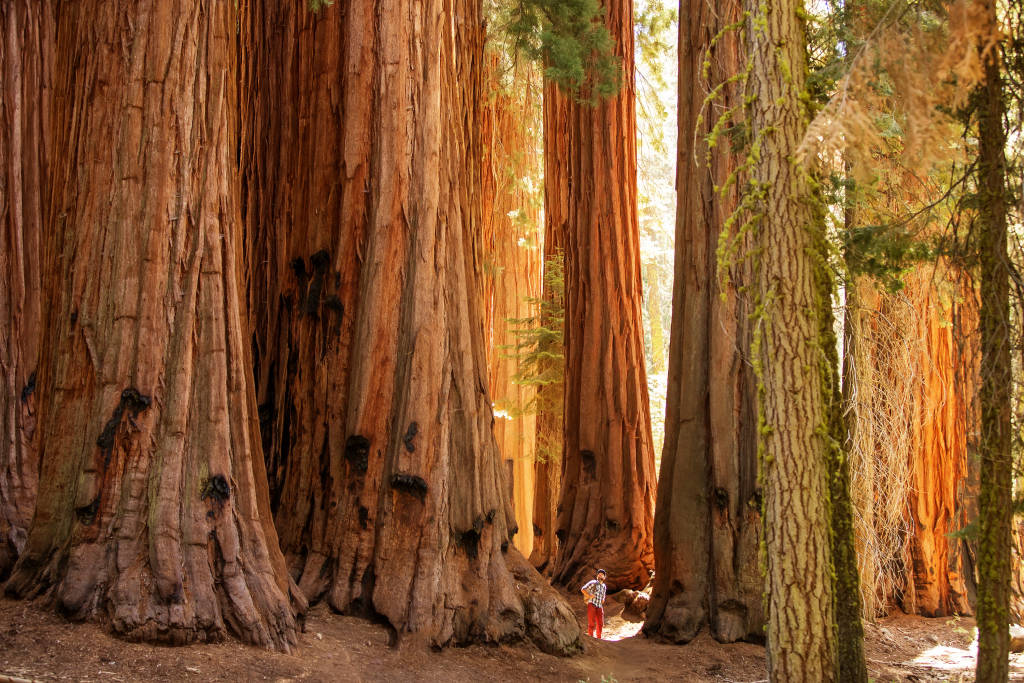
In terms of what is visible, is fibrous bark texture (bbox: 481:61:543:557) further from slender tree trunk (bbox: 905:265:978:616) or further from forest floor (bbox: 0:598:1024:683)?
forest floor (bbox: 0:598:1024:683)

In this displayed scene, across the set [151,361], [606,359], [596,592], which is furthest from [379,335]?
[606,359]

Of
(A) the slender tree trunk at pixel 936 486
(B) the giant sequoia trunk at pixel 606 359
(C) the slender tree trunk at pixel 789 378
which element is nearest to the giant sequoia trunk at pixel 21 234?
(B) the giant sequoia trunk at pixel 606 359

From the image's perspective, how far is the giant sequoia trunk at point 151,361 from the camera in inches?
247

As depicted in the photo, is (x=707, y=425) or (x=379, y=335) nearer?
(x=379, y=335)

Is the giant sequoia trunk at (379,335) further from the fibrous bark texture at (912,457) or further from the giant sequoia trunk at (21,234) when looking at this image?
the fibrous bark texture at (912,457)

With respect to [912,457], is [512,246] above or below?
above

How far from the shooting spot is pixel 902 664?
8719 mm

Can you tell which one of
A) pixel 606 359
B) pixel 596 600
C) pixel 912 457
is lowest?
pixel 596 600

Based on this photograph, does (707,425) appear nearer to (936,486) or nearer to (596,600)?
(596,600)

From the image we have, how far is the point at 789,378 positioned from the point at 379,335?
3.64 metres

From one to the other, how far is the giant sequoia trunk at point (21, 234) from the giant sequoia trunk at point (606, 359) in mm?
6029

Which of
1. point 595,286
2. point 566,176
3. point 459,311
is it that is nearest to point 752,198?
point 459,311

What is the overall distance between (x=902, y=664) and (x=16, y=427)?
8275mm

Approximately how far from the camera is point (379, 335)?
7969 millimetres
